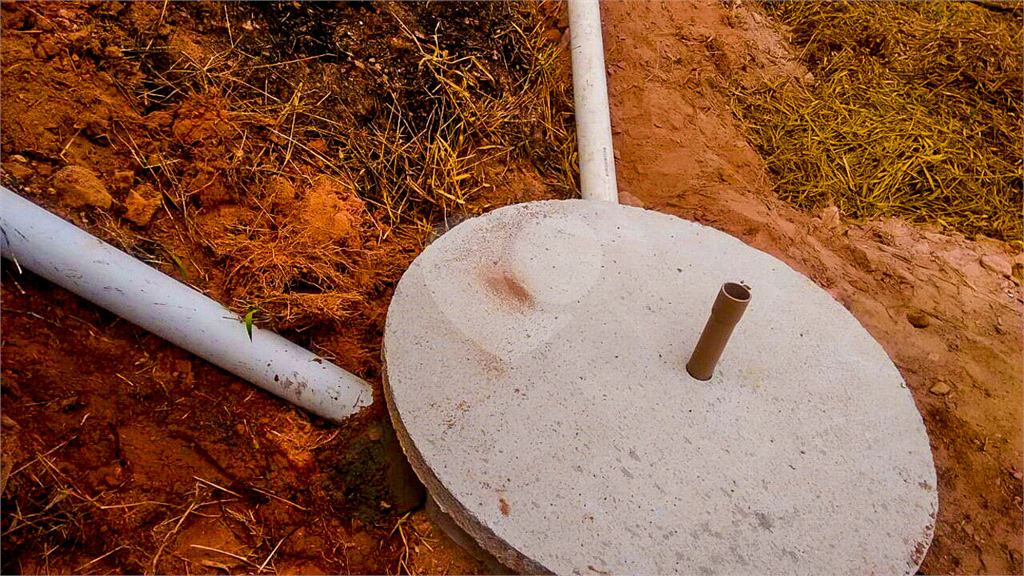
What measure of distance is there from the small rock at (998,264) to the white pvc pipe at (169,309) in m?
3.12

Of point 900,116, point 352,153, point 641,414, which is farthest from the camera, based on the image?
point 900,116

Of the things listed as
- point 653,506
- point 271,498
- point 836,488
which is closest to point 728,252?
point 836,488

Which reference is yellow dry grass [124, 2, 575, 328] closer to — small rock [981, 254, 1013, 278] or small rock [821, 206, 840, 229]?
small rock [821, 206, 840, 229]

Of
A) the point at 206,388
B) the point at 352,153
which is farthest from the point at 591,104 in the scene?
the point at 206,388

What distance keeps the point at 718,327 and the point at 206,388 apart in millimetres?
1562

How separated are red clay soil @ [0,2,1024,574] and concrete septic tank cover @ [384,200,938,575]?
16.1 inches

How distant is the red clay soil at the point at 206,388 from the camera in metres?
1.75

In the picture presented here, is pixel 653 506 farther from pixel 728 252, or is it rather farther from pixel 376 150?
pixel 376 150

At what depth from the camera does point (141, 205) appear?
6.73 ft

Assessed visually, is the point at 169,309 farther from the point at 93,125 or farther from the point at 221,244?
the point at 93,125

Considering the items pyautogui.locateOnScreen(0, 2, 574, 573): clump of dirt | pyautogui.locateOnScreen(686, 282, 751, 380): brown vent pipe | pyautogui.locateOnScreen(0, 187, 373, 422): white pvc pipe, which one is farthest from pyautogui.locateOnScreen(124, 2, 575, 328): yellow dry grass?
pyautogui.locateOnScreen(686, 282, 751, 380): brown vent pipe

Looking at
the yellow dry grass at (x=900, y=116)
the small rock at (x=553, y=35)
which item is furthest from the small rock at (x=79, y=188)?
the yellow dry grass at (x=900, y=116)

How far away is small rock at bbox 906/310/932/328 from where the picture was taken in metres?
2.81

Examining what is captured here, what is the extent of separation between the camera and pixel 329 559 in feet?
6.02
